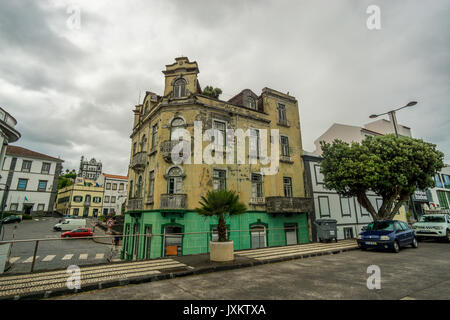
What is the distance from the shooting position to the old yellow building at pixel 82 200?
2254 inches

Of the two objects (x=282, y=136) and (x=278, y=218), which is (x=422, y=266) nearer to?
(x=278, y=218)

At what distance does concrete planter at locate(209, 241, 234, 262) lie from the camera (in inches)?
344

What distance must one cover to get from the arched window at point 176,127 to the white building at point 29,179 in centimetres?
4522

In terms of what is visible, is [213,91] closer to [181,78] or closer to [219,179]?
[181,78]

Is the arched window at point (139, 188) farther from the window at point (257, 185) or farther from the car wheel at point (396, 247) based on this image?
the car wheel at point (396, 247)

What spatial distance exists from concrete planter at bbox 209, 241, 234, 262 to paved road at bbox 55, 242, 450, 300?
1.02m

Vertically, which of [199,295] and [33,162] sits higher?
[33,162]

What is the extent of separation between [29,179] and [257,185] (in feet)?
170

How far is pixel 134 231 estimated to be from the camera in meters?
17.5

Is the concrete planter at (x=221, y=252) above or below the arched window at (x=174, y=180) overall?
below

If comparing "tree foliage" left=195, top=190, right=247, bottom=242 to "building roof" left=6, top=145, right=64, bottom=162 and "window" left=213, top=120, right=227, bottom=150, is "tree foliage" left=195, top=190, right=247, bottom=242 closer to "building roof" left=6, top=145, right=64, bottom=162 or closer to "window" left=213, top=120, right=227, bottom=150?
"window" left=213, top=120, right=227, bottom=150

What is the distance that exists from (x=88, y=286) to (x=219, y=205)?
5.27m

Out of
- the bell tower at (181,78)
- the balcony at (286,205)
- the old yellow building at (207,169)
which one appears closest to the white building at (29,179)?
the old yellow building at (207,169)
